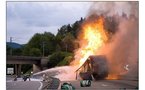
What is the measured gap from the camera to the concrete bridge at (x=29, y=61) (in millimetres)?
35500

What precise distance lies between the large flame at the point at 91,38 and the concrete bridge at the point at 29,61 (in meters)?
0.59

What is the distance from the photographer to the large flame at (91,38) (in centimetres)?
3566

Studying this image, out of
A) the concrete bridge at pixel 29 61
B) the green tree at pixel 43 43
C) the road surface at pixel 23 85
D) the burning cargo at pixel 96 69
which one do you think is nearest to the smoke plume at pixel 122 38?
the burning cargo at pixel 96 69

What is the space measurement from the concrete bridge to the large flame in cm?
59

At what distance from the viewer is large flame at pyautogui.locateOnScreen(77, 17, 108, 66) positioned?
1404 inches

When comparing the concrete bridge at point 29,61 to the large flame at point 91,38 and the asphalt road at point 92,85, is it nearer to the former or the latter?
the asphalt road at point 92,85

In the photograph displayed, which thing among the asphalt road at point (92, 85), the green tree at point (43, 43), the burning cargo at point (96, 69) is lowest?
the asphalt road at point (92, 85)

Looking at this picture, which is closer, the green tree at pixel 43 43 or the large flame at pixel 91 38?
the green tree at pixel 43 43

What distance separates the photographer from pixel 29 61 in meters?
35.5

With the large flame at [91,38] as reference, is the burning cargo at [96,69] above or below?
below

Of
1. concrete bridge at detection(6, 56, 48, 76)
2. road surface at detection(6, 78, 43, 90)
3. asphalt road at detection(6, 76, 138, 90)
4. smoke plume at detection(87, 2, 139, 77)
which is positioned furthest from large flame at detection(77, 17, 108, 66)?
road surface at detection(6, 78, 43, 90)

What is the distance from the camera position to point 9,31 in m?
35.5

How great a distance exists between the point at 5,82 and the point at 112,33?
186 cm

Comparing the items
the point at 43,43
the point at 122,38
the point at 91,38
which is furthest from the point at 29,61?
the point at 122,38
